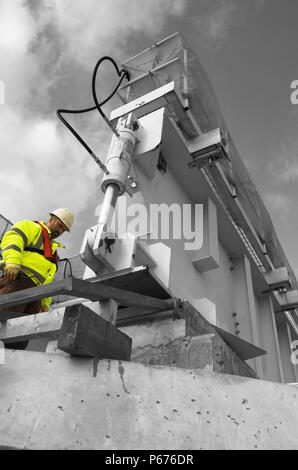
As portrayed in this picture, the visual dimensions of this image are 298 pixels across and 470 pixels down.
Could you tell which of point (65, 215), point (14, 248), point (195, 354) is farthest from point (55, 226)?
point (195, 354)

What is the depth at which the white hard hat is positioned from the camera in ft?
10.8

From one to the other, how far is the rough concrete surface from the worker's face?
192 centimetres

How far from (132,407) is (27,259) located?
1.80 metres

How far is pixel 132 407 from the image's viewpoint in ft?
4.47

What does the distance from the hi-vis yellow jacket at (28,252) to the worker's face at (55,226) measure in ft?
0.64

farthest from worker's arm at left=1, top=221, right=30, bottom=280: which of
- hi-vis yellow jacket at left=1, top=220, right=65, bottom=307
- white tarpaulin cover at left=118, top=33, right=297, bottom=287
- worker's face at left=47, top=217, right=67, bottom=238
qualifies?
white tarpaulin cover at left=118, top=33, right=297, bottom=287

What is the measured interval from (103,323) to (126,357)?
0.24 m

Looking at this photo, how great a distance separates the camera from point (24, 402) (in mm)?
1314

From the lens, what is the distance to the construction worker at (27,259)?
253 cm

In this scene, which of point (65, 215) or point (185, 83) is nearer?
point (65, 215)

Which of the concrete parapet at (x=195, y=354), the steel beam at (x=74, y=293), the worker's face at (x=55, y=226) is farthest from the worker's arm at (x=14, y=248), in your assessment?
the concrete parapet at (x=195, y=354)

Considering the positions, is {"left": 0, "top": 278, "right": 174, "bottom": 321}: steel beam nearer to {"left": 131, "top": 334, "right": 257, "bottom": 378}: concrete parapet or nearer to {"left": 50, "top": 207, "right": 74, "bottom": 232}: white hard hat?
{"left": 131, "top": 334, "right": 257, "bottom": 378}: concrete parapet

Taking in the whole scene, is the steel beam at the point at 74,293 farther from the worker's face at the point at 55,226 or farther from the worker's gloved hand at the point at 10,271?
the worker's face at the point at 55,226

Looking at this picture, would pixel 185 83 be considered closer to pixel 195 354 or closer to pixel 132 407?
pixel 195 354
